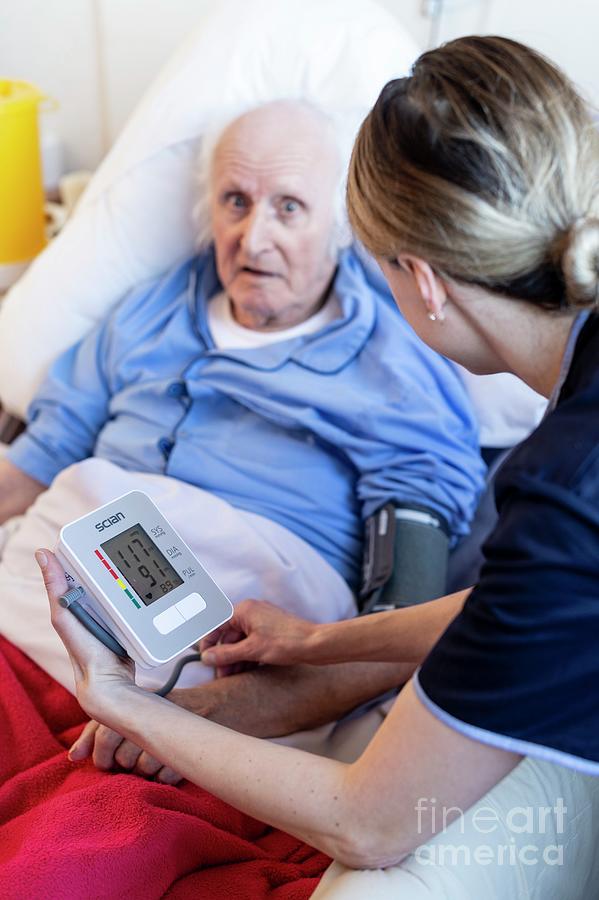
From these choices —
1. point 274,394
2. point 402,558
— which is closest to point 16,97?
point 274,394

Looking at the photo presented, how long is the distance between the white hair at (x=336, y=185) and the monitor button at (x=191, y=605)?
77 cm

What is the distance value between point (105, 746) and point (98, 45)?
187 cm

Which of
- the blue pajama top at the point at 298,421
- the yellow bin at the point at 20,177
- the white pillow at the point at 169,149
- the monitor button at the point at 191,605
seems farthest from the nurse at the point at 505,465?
the yellow bin at the point at 20,177

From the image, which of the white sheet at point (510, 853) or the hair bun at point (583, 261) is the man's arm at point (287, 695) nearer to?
the white sheet at point (510, 853)

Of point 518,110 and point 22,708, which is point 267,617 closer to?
point 22,708

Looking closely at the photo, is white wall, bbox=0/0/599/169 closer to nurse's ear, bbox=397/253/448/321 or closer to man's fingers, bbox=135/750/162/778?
nurse's ear, bbox=397/253/448/321

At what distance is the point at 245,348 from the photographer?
1584 millimetres

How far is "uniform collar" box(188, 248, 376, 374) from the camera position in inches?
60.3

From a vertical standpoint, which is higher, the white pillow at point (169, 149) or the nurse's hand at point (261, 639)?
the white pillow at point (169, 149)

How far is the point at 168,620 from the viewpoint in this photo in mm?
959

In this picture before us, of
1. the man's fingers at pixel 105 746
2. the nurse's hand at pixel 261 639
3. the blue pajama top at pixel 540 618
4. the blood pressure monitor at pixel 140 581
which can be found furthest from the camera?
the nurse's hand at pixel 261 639

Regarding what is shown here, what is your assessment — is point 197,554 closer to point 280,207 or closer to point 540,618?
point 280,207

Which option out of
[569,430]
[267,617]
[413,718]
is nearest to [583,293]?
[569,430]

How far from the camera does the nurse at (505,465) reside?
715mm
